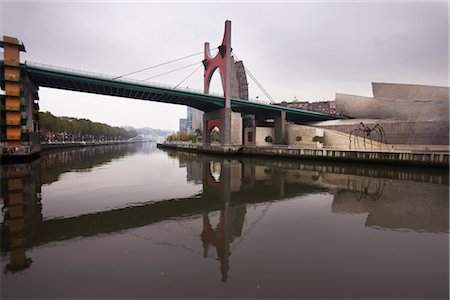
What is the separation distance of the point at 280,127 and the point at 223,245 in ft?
164

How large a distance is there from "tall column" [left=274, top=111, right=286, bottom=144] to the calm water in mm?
41401

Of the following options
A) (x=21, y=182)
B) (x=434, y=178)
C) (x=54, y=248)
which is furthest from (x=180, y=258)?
(x=434, y=178)

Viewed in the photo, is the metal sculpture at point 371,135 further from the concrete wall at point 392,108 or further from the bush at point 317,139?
the bush at point 317,139

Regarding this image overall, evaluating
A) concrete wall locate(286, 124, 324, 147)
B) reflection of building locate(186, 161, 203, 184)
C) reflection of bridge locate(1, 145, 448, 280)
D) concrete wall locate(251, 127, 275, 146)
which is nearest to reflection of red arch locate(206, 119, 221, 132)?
concrete wall locate(251, 127, 275, 146)

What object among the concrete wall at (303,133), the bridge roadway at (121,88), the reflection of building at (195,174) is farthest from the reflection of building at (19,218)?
the concrete wall at (303,133)

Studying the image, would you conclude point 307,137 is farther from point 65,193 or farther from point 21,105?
point 21,105

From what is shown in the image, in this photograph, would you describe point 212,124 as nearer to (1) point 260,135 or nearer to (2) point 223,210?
(1) point 260,135

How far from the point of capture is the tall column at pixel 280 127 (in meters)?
54.3

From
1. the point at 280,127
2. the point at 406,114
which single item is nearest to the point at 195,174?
the point at 280,127

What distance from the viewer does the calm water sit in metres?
4.73

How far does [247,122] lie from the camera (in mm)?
59906

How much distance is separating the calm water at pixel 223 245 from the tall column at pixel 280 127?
41401 mm

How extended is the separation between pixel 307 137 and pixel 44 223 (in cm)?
4836

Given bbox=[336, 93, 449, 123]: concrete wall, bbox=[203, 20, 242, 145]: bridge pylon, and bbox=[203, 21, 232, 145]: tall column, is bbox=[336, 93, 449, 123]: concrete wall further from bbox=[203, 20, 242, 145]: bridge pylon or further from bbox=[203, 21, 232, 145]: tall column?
bbox=[203, 21, 232, 145]: tall column
